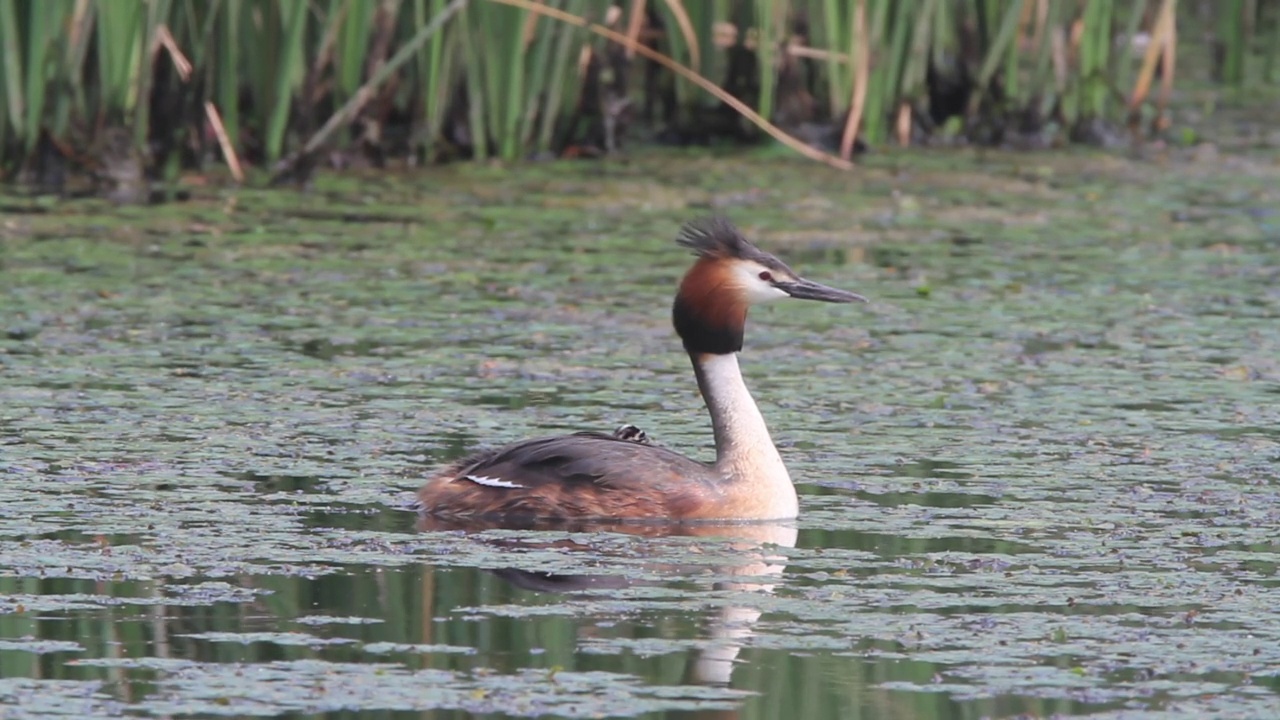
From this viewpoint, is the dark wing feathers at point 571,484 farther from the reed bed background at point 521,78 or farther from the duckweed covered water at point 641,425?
the reed bed background at point 521,78

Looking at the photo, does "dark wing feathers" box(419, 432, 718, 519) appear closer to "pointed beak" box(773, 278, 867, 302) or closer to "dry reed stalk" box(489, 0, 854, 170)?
"pointed beak" box(773, 278, 867, 302)

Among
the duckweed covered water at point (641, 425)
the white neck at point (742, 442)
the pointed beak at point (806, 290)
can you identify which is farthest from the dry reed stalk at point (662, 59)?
the white neck at point (742, 442)

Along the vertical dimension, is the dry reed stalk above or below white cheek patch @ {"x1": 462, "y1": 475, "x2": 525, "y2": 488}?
above

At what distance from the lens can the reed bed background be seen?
12742 millimetres

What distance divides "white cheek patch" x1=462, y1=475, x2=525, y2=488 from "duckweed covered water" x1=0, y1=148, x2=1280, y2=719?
20cm

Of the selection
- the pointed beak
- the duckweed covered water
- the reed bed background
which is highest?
the reed bed background

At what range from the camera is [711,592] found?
6410 mm

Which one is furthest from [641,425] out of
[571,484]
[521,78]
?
[521,78]

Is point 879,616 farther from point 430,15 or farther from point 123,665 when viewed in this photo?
point 430,15

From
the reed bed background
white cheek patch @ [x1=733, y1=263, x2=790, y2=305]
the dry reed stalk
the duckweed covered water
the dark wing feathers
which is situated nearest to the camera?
the duckweed covered water

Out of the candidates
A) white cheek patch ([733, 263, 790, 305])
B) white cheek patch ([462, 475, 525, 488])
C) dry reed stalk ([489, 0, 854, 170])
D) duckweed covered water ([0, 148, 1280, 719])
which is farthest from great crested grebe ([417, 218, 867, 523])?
dry reed stalk ([489, 0, 854, 170])

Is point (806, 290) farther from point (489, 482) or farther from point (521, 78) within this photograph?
point (521, 78)

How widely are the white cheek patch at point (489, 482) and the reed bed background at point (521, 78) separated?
17.8 feet

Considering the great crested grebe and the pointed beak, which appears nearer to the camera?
the great crested grebe
